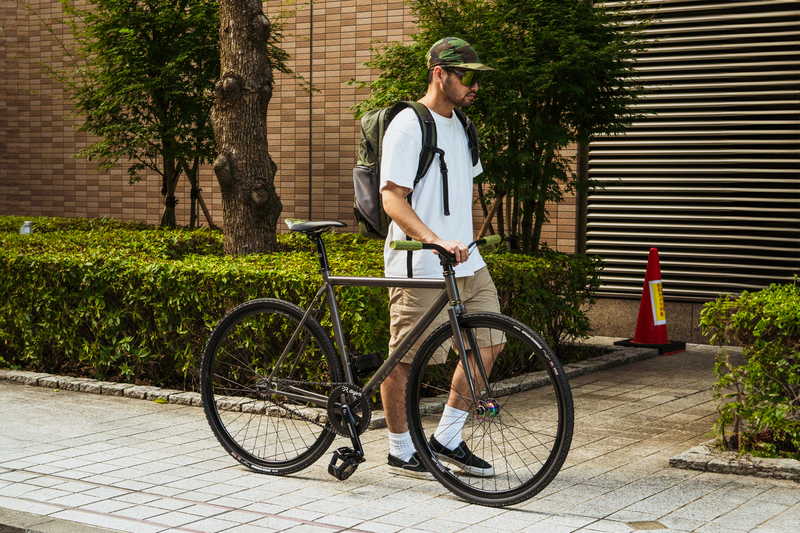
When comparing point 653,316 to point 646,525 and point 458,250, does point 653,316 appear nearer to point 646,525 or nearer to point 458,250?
point 646,525

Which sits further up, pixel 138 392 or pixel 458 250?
pixel 458 250

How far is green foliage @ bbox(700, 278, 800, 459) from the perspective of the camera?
4.95 metres

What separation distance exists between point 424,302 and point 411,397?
49cm

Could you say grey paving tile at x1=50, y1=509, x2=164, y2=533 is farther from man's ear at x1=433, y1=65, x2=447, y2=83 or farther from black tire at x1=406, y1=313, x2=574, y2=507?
man's ear at x1=433, y1=65, x2=447, y2=83

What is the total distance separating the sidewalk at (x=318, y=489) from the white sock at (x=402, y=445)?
12 centimetres

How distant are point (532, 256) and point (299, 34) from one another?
5353 mm

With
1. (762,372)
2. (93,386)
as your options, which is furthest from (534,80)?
(93,386)

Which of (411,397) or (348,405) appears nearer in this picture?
(411,397)

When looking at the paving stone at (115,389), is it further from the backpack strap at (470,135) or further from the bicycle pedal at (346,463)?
the backpack strap at (470,135)

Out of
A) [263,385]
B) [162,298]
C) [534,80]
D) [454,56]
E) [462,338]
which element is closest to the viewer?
[462,338]

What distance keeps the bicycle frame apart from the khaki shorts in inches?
3.7

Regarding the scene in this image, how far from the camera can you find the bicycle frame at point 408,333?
437 cm

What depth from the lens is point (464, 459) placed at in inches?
183

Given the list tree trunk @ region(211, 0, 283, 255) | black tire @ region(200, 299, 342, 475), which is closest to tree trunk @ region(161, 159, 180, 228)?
tree trunk @ region(211, 0, 283, 255)
